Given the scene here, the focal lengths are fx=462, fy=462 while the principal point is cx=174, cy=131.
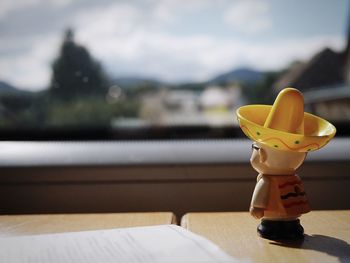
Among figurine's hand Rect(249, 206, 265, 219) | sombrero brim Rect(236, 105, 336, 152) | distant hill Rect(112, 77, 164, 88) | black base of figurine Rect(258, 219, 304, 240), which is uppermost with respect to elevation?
distant hill Rect(112, 77, 164, 88)

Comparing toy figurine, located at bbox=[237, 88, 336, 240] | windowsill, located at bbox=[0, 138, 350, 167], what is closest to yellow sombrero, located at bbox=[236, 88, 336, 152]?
toy figurine, located at bbox=[237, 88, 336, 240]

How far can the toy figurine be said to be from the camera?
668 mm

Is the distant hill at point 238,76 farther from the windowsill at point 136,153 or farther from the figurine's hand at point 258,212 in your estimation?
the figurine's hand at point 258,212

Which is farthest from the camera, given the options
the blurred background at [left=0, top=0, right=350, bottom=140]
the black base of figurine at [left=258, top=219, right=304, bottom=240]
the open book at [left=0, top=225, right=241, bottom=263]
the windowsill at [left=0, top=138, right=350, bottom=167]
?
the blurred background at [left=0, top=0, right=350, bottom=140]

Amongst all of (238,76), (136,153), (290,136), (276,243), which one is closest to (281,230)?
(276,243)

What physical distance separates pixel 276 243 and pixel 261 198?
2.7 inches

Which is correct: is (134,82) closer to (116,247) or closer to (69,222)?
(69,222)

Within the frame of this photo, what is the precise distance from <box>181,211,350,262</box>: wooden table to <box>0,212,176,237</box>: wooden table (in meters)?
0.06

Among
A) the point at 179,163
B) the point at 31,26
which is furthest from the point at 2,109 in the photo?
the point at 179,163

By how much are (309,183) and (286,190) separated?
1.33ft

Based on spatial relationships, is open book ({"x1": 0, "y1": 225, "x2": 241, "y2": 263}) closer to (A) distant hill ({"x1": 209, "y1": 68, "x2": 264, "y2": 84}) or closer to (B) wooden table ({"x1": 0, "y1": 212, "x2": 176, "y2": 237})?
(B) wooden table ({"x1": 0, "y1": 212, "x2": 176, "y2": 237})

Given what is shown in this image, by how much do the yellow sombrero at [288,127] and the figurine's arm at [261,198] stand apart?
0.06 m

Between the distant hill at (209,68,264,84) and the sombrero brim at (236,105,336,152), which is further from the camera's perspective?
the distant hill at (209,68,264,84)

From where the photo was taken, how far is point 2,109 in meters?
1.26
